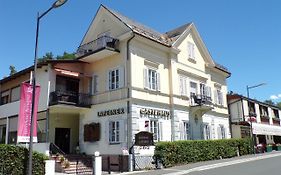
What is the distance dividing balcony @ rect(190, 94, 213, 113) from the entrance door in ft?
36.2

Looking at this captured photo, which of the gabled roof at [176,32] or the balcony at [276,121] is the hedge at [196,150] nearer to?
the gabled roof at [176,32]

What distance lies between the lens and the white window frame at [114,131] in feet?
75.8

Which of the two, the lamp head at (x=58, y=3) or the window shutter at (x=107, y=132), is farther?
the window shutter at (x=107, y=132)

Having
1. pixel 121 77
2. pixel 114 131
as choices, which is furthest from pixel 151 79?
pixel 114 131

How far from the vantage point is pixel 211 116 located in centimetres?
3138

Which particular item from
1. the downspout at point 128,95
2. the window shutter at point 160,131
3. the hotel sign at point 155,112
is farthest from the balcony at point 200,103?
the downspout at point 128,95

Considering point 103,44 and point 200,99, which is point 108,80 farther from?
point 200,99

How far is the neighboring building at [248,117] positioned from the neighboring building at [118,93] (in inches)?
416

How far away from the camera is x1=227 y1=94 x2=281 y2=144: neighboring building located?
39.2 metres

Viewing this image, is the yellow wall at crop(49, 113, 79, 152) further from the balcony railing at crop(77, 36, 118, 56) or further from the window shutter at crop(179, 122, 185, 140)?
the window shutter at crop(179, 122, 185, 140)

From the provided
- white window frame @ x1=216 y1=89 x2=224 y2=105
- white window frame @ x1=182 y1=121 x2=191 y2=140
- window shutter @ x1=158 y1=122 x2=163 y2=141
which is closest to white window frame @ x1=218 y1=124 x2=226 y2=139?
white window frame @ x1=216 y1=89 x2=224 y2=105

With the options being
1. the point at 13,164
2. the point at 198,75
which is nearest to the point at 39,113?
the point at 13,164

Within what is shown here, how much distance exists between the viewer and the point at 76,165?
2195 centimetres

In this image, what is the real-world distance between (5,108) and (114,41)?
1331 cm
